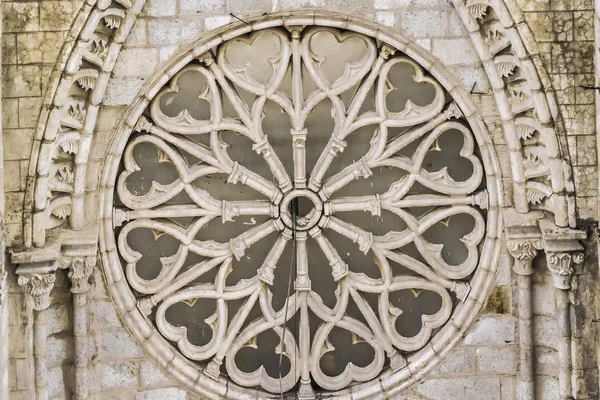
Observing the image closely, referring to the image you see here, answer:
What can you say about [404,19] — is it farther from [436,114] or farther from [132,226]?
[132,226]

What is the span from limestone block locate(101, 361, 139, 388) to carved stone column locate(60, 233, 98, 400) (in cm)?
27

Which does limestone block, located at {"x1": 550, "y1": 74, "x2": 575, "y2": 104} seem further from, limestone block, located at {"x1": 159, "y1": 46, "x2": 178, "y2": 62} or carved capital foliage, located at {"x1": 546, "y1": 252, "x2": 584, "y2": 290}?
limestone block, located at {"x1": 159, "y1": 46, "x2": 178, "y2": 62}

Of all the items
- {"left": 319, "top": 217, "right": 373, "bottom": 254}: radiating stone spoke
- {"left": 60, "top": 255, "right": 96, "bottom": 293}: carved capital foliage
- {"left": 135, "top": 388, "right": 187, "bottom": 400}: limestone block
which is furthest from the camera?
{"left": 135, "top": 388, "right": 187, "bottom": 400}: limestone block

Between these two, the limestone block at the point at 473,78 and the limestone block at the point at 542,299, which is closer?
the limestone block at the point at 473,78

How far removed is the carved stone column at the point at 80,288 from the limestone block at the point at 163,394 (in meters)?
0.53

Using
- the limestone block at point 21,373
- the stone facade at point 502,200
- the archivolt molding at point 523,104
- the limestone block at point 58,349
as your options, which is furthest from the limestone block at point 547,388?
the limestone block at point 21,373

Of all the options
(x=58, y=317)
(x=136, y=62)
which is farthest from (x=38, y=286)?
(x=136, y=62)

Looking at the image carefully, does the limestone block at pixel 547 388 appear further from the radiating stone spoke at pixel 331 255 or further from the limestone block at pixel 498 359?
the radiating stone spoke at pixel 331 255

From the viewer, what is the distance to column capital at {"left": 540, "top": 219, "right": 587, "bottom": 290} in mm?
12219

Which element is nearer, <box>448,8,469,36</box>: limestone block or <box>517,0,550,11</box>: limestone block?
<box>517,0,550,11</box>: limestone block

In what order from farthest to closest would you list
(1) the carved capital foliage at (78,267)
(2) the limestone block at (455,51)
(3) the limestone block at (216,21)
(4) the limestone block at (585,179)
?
(2) the limestone block at (455,51) → (3) the limestone block at (216,21) → (1) the carved capital foliage at (78,267) → (4) the limestone block at (585,179)

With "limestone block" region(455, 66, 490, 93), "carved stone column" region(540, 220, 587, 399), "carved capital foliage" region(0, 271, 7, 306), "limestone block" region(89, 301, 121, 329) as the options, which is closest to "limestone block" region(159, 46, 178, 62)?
"limestone block" region(89, 301, 121, 329)

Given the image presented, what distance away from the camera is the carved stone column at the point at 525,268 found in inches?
492

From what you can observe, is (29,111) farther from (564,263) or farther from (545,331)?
(545,331)
